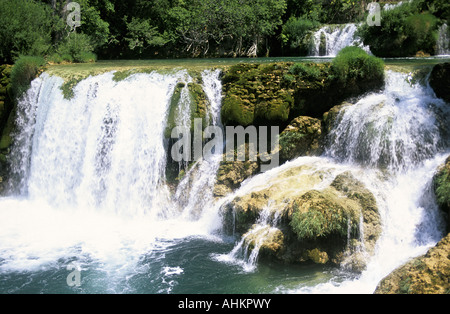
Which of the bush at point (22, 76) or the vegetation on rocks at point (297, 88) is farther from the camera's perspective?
the bush at point (22, 76)

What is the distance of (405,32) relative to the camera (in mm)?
13875

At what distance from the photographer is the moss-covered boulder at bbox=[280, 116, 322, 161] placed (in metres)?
9.14

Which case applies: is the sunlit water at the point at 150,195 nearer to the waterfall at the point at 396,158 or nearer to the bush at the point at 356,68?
the waterfall at the point at 396,158

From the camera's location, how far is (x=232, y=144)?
9.58 meters

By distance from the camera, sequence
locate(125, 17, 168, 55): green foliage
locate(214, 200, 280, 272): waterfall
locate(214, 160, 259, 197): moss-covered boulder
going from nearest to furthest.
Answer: locate(214, 200, 280, 272): waterfall → locate(214, 160, 259, 197): moss-covered boulder → locate(125, 17, 168, 55): green foliage

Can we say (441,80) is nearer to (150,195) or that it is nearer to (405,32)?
(405,32)

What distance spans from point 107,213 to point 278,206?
14.5 feet

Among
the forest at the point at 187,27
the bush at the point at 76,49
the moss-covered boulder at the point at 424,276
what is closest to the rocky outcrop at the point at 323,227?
the moss-covered boulder at the point at 424,276

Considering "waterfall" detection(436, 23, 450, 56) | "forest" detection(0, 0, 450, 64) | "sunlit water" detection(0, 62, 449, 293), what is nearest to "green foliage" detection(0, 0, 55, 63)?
"forest" detection(0, 0, 450, 64)

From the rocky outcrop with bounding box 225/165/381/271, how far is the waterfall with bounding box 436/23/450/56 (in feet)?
29.5

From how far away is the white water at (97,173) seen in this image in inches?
333

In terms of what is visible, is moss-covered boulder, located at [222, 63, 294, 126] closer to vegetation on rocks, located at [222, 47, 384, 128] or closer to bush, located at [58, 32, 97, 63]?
vegetation on rocks, located at [222, 47, 384, 128]

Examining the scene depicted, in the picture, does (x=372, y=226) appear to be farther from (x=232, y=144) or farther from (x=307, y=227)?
(x=232, y=144)

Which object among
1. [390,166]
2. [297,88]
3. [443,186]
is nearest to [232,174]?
[297,88]
